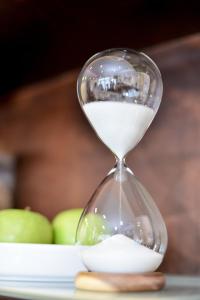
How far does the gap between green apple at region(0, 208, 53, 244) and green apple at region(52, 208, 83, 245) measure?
0.11ft

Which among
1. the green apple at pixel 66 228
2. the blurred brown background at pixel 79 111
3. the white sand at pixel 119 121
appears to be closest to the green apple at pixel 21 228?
the green apple at pixel 66 228

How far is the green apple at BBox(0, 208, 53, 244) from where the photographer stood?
66 cm

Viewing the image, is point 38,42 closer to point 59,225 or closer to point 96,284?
point 59,225

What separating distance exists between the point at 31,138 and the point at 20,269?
0.77 m

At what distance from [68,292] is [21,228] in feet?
0.56

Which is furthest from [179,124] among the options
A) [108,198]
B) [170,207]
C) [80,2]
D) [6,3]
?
[108,198]

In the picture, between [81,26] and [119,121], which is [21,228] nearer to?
[119,121]

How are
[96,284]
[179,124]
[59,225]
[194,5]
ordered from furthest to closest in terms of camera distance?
[179,124], [194,5], [59,225], [96,284]

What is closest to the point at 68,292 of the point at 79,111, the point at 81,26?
the point at 81,26

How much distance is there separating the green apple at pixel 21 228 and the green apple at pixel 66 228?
33 mm

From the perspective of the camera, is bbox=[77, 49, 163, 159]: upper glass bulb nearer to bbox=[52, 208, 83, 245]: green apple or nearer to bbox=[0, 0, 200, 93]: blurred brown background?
bbox=[52, 208, 83, 245]: green apple

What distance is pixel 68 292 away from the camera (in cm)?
51

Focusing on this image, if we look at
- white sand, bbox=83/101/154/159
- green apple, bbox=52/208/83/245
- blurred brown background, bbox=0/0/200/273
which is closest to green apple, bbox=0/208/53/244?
green apple, bbox=52/208/83/245

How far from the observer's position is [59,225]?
0.70 meters
